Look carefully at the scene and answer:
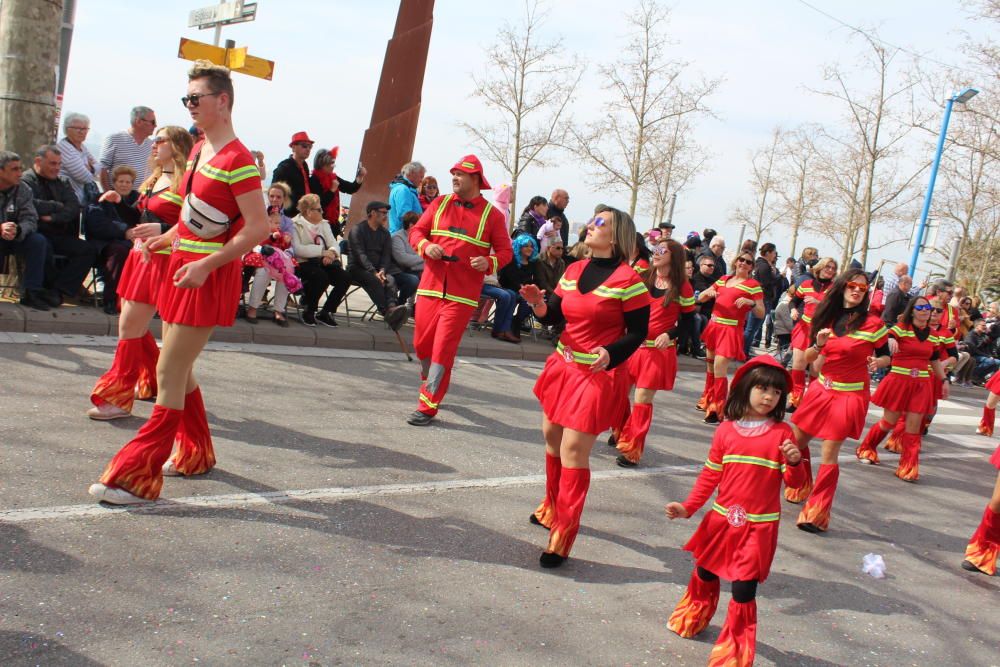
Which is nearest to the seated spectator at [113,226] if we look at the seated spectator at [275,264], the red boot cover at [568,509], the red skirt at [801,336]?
the seated spectator at [275,264]

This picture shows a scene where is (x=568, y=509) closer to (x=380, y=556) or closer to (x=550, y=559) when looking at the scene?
(x=550, y=559)

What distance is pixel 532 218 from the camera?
1395 centimetres

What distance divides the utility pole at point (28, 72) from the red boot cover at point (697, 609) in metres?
9.02

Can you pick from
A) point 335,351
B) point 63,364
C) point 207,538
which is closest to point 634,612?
point 207,538

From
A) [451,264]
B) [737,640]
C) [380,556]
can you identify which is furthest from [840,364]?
[380,556]

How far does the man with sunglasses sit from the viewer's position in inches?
472

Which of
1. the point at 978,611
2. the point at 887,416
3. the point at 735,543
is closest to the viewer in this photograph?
the point at 735,543

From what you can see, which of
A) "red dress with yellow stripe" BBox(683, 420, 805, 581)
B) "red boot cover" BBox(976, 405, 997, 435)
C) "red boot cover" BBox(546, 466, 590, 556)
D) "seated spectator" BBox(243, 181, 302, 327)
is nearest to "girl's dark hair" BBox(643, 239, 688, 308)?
"red boot cover" BBox(546, 466, 590, 556)

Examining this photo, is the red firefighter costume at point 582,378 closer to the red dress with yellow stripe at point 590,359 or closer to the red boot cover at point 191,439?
the red dress with yellow stripe at point 590,359

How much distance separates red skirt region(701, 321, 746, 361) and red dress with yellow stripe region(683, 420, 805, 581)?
5381mm

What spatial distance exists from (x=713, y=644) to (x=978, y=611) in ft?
7.12

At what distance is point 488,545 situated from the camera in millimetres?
5023

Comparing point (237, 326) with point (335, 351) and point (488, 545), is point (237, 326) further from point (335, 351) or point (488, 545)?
point (488, 545)

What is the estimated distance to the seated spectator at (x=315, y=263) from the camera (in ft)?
36.4
